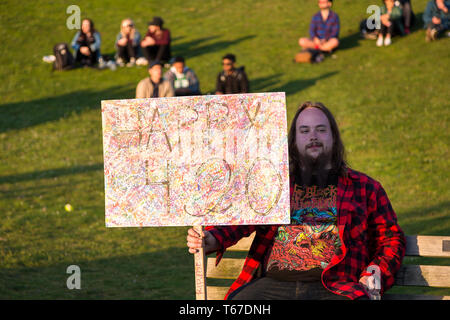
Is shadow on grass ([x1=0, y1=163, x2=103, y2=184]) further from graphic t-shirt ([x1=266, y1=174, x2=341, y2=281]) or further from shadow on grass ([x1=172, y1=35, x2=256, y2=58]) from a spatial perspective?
graphic t-shirt ([x1=266, y1=174, x2=341, y2=281])

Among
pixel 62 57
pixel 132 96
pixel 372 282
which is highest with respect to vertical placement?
pixel 62 57

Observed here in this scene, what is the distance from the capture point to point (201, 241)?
4.75m

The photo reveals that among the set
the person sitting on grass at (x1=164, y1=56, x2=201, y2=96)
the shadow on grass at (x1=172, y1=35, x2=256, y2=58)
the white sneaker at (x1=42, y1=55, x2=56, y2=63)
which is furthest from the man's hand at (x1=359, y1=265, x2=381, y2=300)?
the white sneaker at (x1=42, y1=55, x2=56, y2=63)

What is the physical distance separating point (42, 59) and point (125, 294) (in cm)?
1508

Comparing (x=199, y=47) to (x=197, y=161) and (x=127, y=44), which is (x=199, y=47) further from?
(x=197, y=161)

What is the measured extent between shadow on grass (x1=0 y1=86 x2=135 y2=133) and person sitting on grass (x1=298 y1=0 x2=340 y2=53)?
534cm

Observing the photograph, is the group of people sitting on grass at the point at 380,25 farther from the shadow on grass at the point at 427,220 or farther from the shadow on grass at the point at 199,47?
the shadow on grass at the point at 427,220

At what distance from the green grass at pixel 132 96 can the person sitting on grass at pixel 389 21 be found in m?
0.34

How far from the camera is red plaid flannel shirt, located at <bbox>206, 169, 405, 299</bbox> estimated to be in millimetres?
4969

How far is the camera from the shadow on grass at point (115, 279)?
27.2ft

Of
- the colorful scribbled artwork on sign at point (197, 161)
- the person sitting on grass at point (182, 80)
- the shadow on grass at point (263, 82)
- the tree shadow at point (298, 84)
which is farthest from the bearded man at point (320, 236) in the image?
the shadow on grass at point (263, 82)

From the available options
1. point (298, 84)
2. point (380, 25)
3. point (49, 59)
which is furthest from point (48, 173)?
point (380, 25)

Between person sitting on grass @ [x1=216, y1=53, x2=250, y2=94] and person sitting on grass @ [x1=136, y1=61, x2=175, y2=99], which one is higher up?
person sitting on grass @ [x1=216, y1=53, x2=250, y2=94]

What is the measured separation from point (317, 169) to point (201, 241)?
1.12 m
